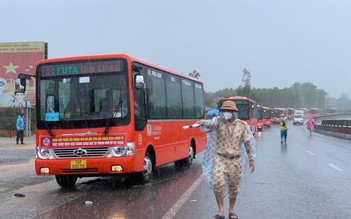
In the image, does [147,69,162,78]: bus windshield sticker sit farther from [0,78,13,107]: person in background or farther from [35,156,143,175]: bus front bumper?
[0,78,13,107]: person in background

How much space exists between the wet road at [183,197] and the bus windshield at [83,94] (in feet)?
5.38

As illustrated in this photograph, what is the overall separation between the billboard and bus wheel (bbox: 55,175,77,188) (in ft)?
86.8

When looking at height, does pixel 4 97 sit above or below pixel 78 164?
above

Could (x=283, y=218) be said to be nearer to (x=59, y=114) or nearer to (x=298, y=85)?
(x=59, y=114)

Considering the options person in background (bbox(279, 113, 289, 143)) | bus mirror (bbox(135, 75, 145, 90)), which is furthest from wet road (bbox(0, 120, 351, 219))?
person in background (bbox(279, 113, 289, 143))

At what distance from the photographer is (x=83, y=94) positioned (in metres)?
9.37

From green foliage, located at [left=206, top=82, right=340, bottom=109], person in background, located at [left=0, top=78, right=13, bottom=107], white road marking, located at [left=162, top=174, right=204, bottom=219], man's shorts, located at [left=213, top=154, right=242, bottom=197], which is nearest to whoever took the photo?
man's shorts, located at [left=213, top=154, right=242, bottom=197]

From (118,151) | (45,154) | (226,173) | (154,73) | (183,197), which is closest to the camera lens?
(226,173)

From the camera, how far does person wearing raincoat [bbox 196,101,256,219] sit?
620 cm

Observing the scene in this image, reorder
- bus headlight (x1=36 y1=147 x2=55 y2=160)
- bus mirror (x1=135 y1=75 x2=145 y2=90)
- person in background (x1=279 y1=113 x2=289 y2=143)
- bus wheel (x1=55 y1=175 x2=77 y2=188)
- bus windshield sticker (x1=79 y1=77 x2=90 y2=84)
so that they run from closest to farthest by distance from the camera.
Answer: bus mirror (x1=135 y1=75 x2=145 y2=90) < bus headlight (x1=36 y1=147 x2=55 y2=160) < bus windshield sticker (x1=79 y1=77 x2=90 y2=84) < bus wheel (x1=55 y1=175 x2=77 y2=188) < person in background (x1=279 y1=113 x2=289 y2=143)

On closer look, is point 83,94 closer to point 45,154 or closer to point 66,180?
point 45,154

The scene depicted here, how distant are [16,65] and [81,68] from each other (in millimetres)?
28516

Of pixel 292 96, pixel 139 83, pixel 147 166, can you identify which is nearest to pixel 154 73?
pixel 139 83

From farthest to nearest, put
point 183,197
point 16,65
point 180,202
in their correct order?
point 16,65 < point 183,197 < point 180,202
